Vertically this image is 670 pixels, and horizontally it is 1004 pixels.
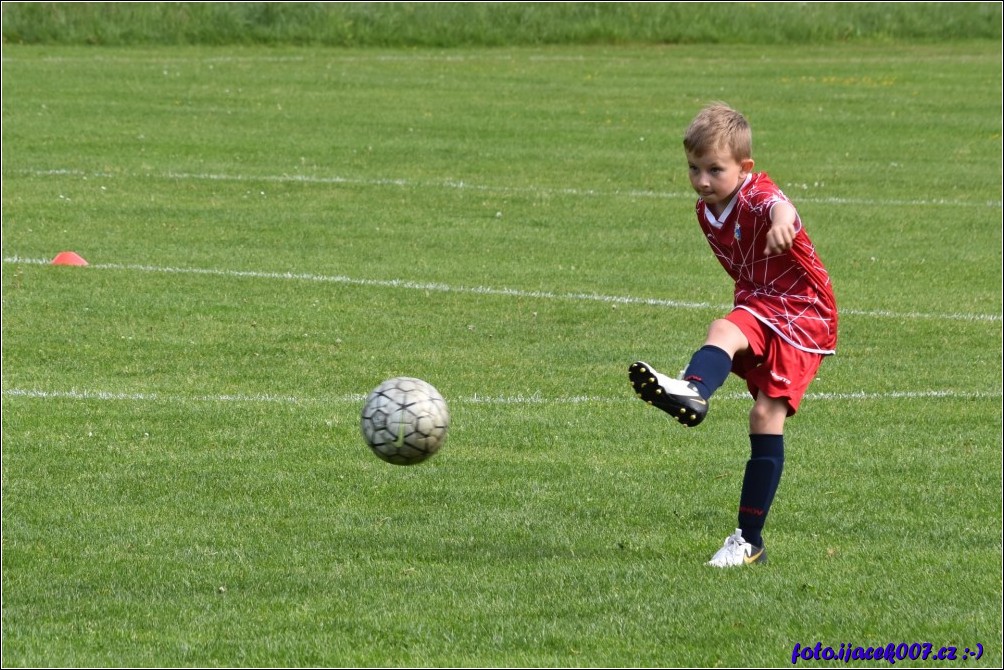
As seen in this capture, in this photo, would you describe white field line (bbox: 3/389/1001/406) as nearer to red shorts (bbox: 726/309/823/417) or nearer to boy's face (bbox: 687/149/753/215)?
red shorts (bbox: 726/309/823/417)

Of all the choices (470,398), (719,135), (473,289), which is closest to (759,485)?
(719,135)

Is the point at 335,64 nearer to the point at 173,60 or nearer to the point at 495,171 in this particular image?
the point at 173,60

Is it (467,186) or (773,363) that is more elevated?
(773,363)

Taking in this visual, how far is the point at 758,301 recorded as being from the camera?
Result: 7.51 metres

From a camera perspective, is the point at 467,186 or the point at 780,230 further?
the point at 467,186

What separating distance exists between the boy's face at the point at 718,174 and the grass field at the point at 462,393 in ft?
5.45

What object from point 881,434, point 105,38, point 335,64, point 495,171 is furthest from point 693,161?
point 105,38

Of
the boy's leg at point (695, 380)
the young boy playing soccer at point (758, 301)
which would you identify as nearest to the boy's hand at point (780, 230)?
the young boy playing soccer at point (758, 301)

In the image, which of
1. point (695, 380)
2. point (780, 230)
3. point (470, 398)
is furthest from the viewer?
point (470, 398)

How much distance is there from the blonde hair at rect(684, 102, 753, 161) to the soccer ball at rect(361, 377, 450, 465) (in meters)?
1.65

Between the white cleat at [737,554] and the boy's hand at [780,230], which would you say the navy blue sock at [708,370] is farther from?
the white cleat at [737,554]

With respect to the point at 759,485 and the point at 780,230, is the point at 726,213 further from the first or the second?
the point at 759,485

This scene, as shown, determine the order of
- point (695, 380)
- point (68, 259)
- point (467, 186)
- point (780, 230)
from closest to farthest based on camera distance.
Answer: point (695, 380) → point (780, 230) → point (68, 259) → point (467, 186)

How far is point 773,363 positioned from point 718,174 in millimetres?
884
